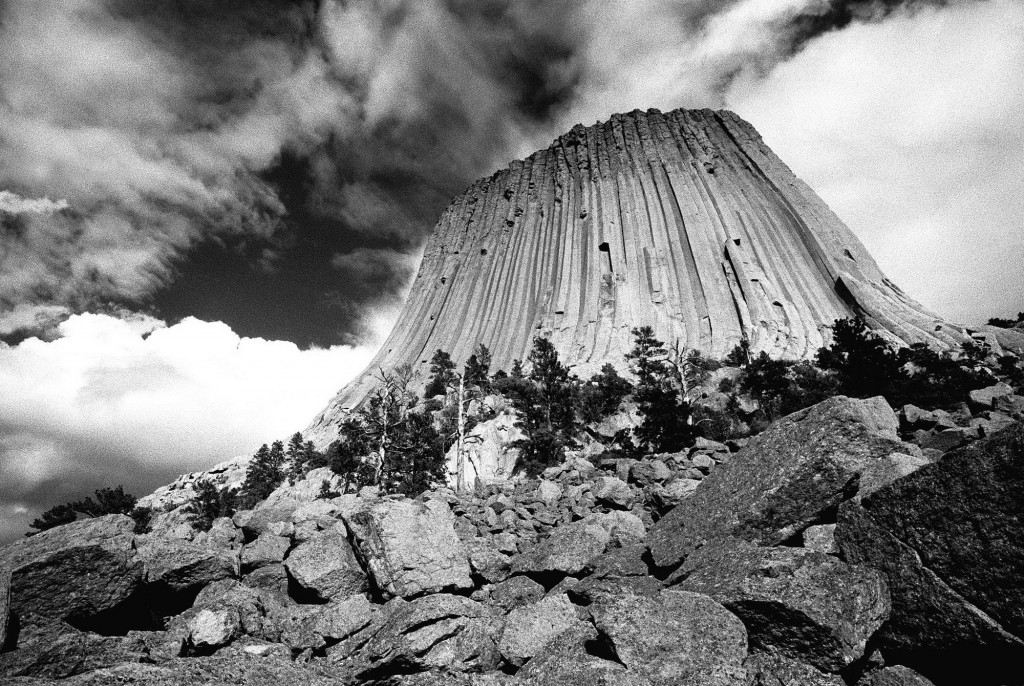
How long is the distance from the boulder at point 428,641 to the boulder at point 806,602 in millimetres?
3588

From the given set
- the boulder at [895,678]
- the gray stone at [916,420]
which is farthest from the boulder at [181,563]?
the gray stone at [916,420]

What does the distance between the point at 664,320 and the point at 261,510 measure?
66.2 m

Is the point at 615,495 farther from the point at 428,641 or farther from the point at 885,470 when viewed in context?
the point at 428,641

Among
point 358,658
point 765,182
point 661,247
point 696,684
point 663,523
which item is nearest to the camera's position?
point 696,684

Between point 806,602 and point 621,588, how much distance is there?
2.25 metres

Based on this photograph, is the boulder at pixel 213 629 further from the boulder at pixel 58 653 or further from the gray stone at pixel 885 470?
the gray stone at pixel 885 470

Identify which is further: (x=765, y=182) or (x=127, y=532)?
(x=765, y=182)

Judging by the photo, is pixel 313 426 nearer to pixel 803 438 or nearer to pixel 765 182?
pixel 803 438

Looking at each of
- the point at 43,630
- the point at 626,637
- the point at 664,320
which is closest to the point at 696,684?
the point at 626,637

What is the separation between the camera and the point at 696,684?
17.5 ft

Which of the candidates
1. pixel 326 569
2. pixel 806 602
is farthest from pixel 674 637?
pixel 326 569

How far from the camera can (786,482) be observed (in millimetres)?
8234

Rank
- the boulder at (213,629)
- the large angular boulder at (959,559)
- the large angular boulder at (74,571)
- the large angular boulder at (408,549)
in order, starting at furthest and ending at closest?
the large angular boulder at (408,549)
the large angular boulder at (74,571)
the boulder at (213,629)
the large angular boulder at (959,559)

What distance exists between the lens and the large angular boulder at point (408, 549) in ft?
34.8
